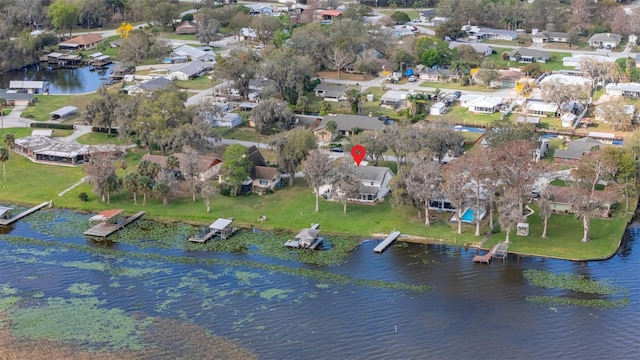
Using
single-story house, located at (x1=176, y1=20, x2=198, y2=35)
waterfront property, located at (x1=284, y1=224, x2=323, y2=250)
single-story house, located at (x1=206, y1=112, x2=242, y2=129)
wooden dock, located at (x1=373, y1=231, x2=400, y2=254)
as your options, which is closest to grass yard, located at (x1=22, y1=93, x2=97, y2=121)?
single-story house, located at (x1=206, y1=112, x2=242, y2=129)

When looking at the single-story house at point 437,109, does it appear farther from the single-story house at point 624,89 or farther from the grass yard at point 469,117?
the single-story house at point 624,89

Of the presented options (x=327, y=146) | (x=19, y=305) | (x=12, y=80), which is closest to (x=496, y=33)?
(x=327, y=146)

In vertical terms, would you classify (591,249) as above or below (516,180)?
below

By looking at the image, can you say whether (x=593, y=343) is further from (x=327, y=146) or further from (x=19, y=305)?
(x=327, y=146)

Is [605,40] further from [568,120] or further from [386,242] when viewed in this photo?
[386,242]

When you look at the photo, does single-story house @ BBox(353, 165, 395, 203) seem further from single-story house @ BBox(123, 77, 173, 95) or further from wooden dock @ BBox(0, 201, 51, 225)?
single-story house @ BBox(123, 77, 173, 95)

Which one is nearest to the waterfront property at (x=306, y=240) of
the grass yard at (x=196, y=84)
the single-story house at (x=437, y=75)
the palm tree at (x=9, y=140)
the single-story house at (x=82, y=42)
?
the palm tree at (x=9, y=140)

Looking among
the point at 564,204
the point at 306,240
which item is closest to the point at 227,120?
the point at 306,240
